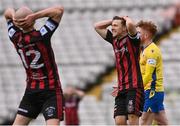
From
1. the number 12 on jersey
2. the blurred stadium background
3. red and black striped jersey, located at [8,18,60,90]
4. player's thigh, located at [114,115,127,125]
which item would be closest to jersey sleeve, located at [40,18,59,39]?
red and black striped jersey, located at [8,18,60,90]

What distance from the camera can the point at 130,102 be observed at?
388 inches

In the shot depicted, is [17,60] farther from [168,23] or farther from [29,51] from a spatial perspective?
[29,51]

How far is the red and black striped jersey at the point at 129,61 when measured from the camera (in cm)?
988

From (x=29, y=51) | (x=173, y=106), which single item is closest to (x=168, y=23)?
(x=173, y=106)

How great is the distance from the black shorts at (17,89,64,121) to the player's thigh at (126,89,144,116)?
93 centimetres

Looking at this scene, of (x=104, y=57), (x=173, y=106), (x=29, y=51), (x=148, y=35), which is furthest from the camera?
(x=104, y=57)

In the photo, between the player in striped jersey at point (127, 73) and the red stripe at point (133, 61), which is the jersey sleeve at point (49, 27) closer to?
the player in striped jersey at point (127, 73)

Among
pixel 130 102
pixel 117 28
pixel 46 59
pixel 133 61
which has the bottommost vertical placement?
pixel 130 102

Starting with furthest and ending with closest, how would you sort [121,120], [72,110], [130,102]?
[72,110] < [121,120] < [130,102]

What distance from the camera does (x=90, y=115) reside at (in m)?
19.1

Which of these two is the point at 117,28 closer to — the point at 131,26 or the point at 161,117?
the point at 131,26

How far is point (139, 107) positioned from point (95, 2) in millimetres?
13141

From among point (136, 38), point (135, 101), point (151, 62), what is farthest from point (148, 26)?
point (135, 101)

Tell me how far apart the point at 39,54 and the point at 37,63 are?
129 mm
